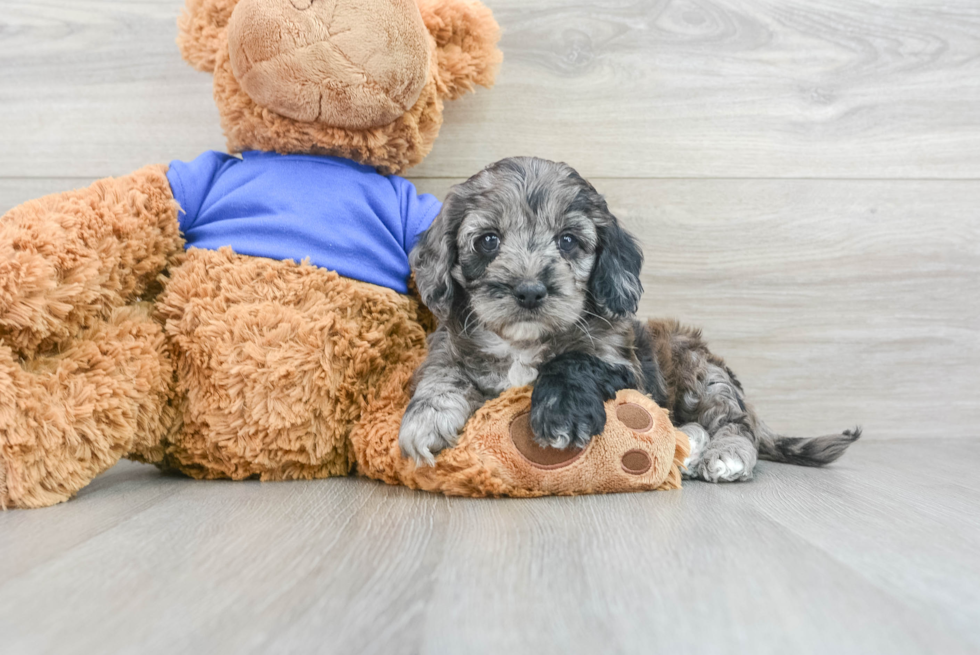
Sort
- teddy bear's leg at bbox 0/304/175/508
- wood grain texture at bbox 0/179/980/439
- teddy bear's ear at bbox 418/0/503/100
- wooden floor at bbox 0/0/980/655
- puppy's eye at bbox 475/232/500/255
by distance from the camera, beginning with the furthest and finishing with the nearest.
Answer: wood grain texture at bbox 0/179/980/439
wooden floor at bbox 0/0/980/655
teddy bear's ear at bbox 418/0/503/100
puppy's eye at bbox 475/232/500/255
teddy bear's leg at bbox 0/304/175/508

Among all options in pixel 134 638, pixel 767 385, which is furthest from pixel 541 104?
pixel 134 638

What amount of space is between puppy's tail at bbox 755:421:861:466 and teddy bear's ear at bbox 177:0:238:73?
1816 millimetres

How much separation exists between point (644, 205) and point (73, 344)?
1.72 metres

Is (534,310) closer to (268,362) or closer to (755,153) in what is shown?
(268,362)

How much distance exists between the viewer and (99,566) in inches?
42.3

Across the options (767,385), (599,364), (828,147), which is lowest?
(767,385)

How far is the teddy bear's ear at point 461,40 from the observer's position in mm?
1933

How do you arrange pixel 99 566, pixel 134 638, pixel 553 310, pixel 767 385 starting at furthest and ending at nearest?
pixel 767 385
pixel 553 310
pixel 99 566
pixel 134 638

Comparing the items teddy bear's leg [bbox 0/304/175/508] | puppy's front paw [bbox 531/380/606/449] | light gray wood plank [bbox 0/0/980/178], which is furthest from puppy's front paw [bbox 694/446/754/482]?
teddy bear's leg [bbox 0/304/175/508]

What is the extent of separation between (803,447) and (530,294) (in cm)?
109

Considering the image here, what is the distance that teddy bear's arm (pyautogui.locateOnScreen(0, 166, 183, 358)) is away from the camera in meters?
1.50

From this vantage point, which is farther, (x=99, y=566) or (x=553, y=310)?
(x=553, y=310)

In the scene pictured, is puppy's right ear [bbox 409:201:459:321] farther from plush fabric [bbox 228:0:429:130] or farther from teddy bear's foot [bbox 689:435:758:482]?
teddy bear's foot [bbox 689:435:758:482]

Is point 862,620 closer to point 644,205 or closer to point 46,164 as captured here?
point 644,205
